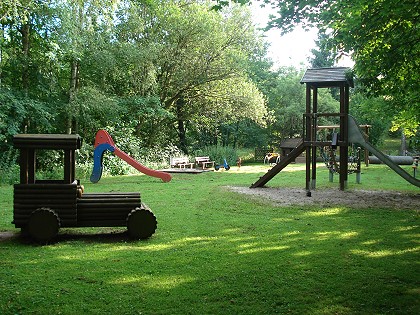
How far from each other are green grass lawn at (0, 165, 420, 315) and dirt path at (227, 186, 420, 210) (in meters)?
1.84

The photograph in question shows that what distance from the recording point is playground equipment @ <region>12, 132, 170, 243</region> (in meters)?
7.33

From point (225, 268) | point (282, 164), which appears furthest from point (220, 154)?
point (225, 268)

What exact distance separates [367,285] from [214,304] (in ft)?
6.43

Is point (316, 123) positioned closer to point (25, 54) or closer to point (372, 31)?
point (372, 31)

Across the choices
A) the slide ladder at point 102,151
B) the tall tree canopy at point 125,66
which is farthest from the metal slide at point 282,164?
the tall tree canopy at point 125,66

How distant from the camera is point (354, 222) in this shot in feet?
31.1

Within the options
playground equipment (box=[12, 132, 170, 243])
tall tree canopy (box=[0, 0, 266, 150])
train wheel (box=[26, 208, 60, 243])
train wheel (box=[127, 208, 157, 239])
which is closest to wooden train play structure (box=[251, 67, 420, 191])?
train wheel (box=[127, 208, 157, 239])

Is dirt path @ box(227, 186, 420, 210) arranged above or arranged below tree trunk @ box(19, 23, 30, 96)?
below

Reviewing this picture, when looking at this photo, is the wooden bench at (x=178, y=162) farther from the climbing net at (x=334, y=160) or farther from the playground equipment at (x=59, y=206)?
the playground equipment at (x=59, y=206)

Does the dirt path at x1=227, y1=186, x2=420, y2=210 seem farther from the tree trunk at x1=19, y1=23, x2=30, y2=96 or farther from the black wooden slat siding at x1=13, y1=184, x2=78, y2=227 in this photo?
the tree trunk at x1=19, y1=23, x2=30, y2=96

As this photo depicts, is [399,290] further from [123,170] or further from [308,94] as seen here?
[123,170]

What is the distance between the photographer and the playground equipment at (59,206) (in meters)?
7.33

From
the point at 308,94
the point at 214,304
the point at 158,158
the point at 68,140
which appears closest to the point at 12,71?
the point at 158,158

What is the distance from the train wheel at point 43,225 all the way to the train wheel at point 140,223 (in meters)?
1.22
